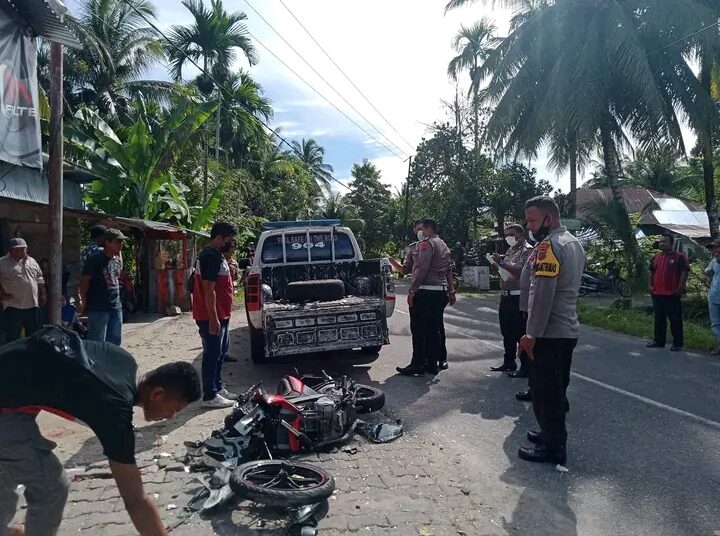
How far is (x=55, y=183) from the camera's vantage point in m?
6.10

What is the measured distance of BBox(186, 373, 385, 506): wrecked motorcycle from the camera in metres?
3.53

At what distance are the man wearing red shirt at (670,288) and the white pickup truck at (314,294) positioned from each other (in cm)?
442

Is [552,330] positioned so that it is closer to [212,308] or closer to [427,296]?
[427,296]

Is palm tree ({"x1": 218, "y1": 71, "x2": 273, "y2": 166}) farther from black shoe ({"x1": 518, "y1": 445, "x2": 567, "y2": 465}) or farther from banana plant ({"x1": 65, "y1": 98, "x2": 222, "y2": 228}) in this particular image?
black shoe ({"x1": 518, "y1": 445, "x2": 567, "y2": 465})

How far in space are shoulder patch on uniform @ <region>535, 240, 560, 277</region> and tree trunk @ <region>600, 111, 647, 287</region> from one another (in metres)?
12.0

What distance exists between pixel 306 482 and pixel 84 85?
27.5 metres

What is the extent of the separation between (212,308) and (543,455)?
3.27 meters

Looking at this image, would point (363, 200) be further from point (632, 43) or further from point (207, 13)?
point (632, 43)

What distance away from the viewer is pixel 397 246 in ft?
127

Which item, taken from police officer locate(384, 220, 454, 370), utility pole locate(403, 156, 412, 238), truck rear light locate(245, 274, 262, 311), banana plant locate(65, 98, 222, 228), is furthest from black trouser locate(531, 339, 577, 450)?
utility pole locate(403, 156, 412, 238)

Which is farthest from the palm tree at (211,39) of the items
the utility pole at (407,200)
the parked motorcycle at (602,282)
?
the parked motorcycle at (602,282)

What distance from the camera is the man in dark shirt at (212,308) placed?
567 centimetres

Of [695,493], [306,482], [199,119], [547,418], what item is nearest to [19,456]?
[306,482]

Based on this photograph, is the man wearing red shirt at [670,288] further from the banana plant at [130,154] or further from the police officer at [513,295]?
the banana plant at [130,154]
